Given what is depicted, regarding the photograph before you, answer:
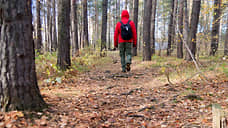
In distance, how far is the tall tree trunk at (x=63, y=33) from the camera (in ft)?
20.5

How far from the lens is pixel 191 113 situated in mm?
2912

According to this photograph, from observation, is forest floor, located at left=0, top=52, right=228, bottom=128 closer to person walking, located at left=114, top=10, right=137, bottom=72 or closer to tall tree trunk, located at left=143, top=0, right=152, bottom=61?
person walking, located at left=114, top=10, right=137, bottom=72

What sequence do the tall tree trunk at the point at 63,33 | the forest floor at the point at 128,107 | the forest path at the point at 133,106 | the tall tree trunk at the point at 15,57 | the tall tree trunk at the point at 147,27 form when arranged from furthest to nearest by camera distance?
the tall tree trunk at the point at 147,27
the tall tree trunk at the point at 63,33
the forest path at the point at 133,106
the forest floor at the point at 128,107
the tall tree trunk at the point at 15,57

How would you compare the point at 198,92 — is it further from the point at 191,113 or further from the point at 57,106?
the point at 57,106

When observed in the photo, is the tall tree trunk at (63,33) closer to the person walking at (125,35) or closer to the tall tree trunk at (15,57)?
the person walking at (125,35)

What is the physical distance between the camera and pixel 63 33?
6332 mm

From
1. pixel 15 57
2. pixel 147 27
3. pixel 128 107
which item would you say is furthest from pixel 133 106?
pixel 147 27

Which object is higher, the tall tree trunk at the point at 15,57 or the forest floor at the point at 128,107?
the tall tree trunk at the point at 15,57

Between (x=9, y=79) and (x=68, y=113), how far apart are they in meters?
1.04

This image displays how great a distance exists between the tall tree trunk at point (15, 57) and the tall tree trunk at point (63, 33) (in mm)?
3715

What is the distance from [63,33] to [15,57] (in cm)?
413

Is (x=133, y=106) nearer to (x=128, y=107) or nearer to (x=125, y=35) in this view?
(x=128, y=107)

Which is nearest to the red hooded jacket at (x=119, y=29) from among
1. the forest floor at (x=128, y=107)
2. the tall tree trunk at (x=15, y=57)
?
the forest floor at (x=128, y=107)

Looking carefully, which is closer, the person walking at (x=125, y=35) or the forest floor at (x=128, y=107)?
the forest floor at (x=128, y=107)
